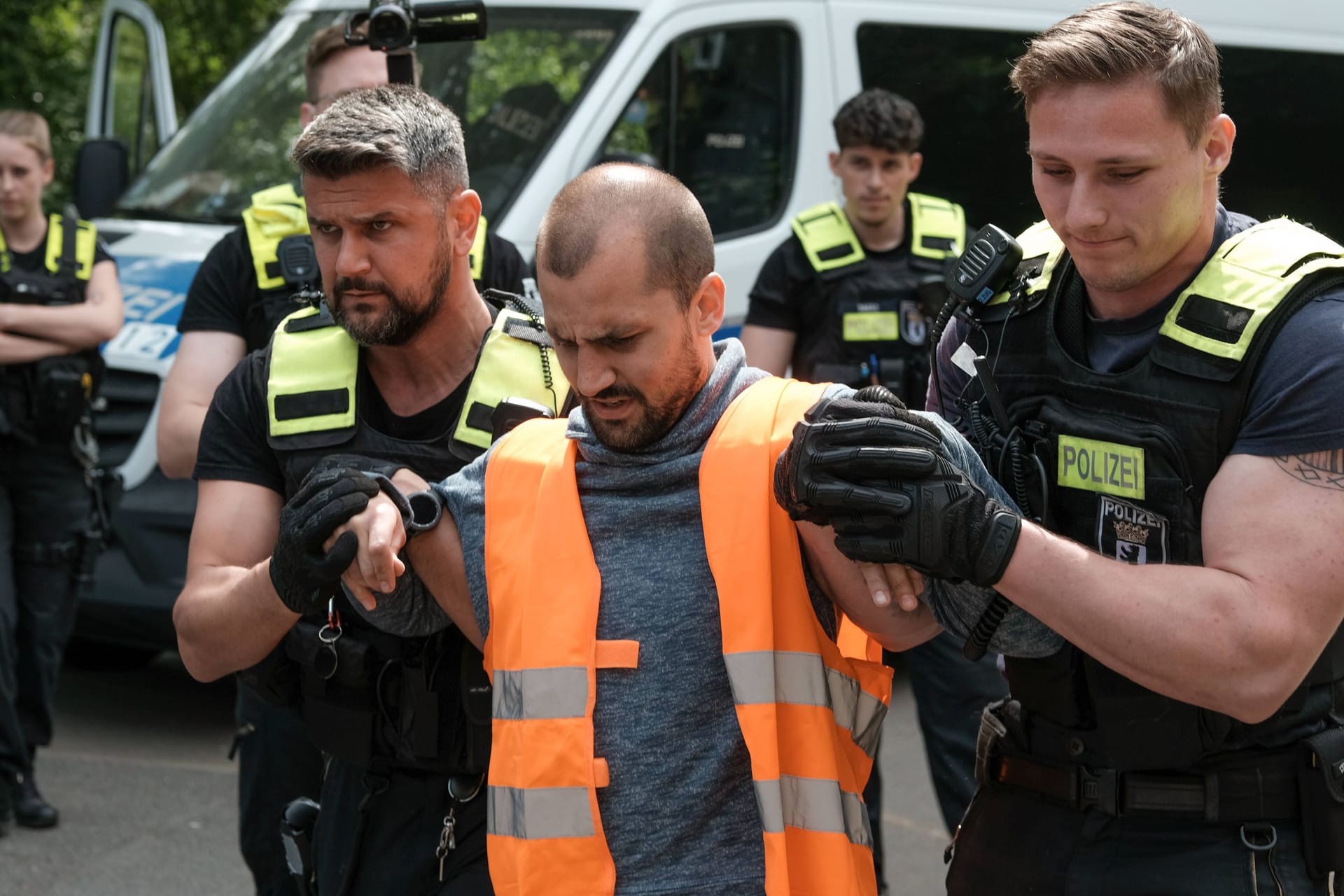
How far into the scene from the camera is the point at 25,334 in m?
5.64

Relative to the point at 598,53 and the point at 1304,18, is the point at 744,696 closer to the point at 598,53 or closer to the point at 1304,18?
the point at 598,53

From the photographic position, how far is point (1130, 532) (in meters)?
2.46

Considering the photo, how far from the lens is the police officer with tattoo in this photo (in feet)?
9.34

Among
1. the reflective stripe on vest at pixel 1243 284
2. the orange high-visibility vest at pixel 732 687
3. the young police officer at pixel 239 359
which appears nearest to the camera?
the orange high-visibility vest at pixel 732 687

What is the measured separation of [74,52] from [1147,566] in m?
13.5

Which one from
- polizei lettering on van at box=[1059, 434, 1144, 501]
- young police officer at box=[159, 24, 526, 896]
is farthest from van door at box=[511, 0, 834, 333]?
polizei lettering on van at box=[1059, 434, 1144, 501]

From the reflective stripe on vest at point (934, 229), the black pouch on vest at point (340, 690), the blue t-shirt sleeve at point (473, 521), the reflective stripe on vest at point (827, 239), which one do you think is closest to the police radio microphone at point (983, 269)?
the blue t-shirt sleeve at point (473, 521)

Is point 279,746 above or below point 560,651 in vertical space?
below

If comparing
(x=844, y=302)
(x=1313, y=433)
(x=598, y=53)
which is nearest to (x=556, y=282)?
(x=1313, y=433)

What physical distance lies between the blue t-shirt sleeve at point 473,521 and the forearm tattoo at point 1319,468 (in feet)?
3.76

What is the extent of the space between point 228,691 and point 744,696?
5071 mm

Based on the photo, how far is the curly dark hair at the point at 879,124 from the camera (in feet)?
18.0

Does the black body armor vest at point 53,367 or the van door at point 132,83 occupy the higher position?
the van door at point 132,83

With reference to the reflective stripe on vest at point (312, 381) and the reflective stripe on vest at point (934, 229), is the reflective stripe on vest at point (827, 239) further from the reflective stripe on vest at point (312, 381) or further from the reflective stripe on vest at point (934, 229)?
the reflective stripe on vest at point (312, 381)
